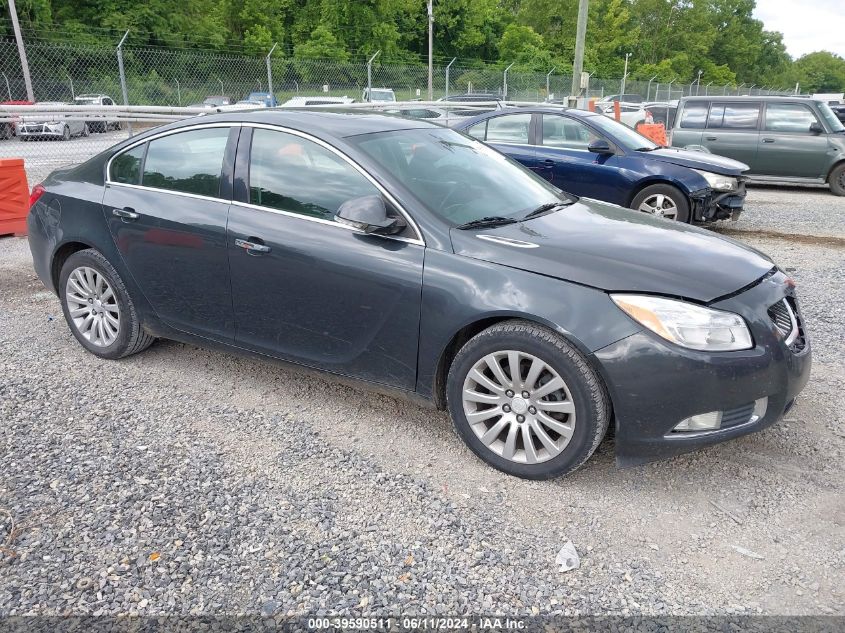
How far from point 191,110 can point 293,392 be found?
30.0 ft

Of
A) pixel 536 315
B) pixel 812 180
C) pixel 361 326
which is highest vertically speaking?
pixel 536 315

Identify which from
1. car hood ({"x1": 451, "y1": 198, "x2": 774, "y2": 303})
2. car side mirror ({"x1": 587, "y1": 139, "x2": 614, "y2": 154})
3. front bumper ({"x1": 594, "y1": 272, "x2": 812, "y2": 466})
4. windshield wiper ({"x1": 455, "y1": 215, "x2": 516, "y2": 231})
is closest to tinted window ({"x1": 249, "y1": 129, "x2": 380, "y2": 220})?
windshield wiper ({"x1": 455, "y1": 215, "x2": 516, "y2": 231})

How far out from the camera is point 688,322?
9.03 feet

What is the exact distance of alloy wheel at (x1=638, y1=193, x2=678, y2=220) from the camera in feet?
26.0

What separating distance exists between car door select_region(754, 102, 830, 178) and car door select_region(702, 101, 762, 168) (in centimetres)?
14

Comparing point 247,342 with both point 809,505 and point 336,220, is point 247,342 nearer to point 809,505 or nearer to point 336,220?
point 336,220

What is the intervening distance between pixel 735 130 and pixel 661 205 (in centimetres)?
557

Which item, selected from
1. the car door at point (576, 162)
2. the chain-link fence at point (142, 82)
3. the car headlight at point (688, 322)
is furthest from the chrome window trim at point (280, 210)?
the chain-link fence at point (142, 82)

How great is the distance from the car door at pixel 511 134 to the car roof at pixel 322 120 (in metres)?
4.57

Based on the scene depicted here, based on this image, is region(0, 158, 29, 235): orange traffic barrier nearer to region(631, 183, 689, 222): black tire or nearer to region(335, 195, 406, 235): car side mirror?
region(335, 195, 406, 235): car side mirror

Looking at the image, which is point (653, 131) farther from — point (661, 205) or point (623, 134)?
point (661, 205)

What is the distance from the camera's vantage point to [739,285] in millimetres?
2947

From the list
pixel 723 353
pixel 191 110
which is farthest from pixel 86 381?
pixel 191 110

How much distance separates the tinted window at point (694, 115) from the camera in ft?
41.0
